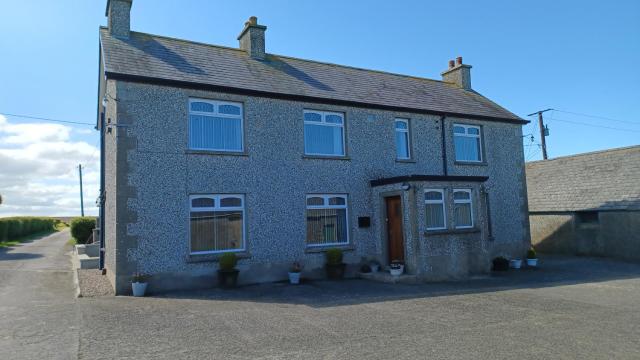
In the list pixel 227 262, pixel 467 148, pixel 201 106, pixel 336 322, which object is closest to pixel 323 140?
pixel 201 106

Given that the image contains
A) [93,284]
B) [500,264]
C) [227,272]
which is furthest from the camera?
[500,264]

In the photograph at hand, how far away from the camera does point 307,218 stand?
1306cm

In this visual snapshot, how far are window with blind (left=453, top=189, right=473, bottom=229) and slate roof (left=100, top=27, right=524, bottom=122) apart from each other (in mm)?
3143

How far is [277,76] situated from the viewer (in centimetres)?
1409

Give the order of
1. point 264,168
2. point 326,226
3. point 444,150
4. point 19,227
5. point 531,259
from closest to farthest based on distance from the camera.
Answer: point 264,168
point 326,226
point 444,150
point 531,259
point 19,227

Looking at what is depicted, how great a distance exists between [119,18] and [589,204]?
18780 millimetres

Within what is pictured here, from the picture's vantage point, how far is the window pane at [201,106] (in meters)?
11.9

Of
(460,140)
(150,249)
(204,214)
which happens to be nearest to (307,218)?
(204,214)

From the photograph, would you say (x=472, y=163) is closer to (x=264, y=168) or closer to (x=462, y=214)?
(x=462, y=214)

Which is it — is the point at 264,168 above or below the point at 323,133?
below

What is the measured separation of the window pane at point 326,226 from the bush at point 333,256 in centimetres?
46

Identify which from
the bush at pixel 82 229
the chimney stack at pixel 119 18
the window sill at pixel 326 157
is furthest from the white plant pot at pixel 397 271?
the bush at pixel 82 229

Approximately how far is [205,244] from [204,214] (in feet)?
2.48

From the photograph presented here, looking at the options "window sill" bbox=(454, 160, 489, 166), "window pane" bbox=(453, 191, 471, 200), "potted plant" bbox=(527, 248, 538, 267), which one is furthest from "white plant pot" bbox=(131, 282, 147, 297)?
"potted plant" bbox=(527, 248, 538, 267)
